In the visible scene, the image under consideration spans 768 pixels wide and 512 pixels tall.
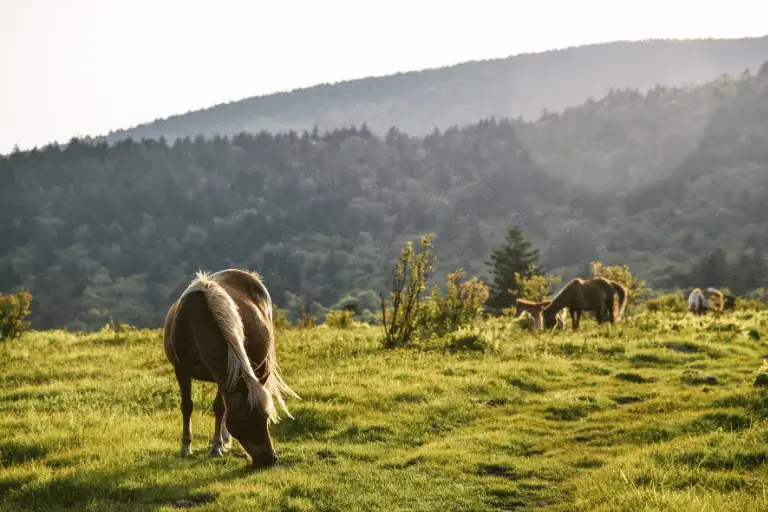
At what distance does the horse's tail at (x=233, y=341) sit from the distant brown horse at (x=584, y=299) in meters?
18.5

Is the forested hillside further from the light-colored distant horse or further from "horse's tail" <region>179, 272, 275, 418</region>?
"horse's tail" <region>179, 272, 275, 418</region>

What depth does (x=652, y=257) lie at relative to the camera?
523ft

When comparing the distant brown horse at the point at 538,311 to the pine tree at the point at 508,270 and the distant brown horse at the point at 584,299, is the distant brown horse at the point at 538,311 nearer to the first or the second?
the distant brown horse at the point at 584,299

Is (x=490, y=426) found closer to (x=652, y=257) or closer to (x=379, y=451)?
(x=379, y=451)

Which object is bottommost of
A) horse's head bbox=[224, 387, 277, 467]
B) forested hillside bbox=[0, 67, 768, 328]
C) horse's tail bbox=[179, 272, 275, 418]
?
forested hillside bbox=[0, 67, 768, 328]

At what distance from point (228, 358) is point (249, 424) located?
0.84 meters

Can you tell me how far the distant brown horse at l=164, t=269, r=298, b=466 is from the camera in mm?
7633

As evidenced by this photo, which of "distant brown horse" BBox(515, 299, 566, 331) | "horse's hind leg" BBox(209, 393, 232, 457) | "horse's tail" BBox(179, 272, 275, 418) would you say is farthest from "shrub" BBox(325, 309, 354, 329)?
"horse's tail" BBox(179, 272, 275, 418)

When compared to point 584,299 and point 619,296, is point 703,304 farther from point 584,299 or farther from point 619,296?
point 584,299

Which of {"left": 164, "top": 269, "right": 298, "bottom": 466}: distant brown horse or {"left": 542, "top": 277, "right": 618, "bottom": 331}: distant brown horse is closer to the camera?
{"left": 164, "top": 269, "right": 298, "bottom": 466}: distant brown horse

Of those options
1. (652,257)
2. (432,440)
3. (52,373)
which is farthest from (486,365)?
(652,257)

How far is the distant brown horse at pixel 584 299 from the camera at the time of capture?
24.6 meters

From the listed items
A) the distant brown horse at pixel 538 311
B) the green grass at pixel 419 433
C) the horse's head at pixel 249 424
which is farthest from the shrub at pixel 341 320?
the horse's head at pixel 249 424

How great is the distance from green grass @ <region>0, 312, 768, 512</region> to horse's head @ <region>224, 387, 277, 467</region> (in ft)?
0.88
